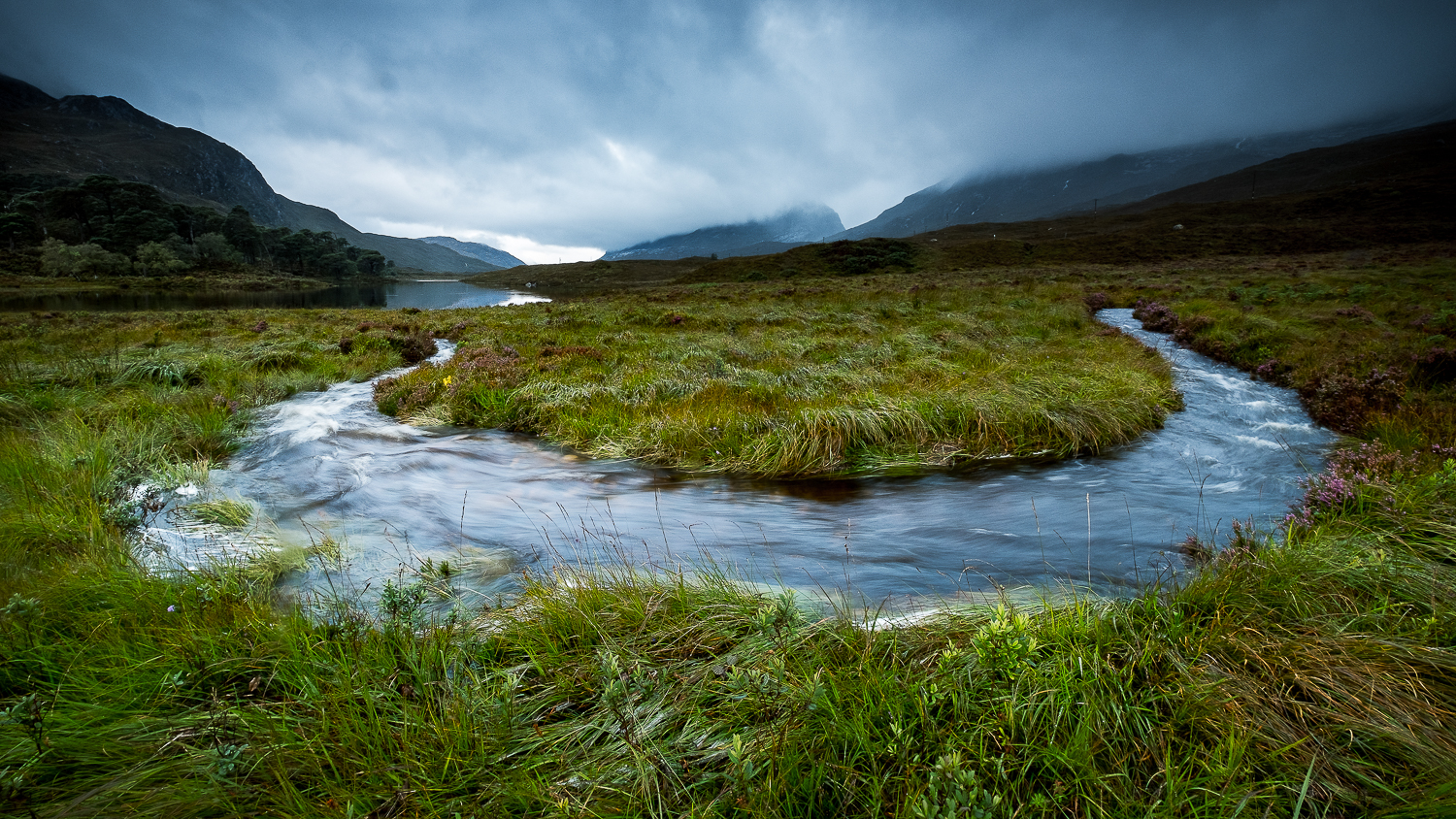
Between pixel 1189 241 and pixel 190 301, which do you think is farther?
pixel 1189 241

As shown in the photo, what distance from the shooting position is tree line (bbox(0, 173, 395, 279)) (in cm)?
7791

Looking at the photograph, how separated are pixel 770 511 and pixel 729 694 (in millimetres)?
3650

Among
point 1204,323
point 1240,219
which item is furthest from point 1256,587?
point 1240,219

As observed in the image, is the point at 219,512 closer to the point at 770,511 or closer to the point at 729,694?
the point at 770,511

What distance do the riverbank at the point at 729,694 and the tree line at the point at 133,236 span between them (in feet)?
368

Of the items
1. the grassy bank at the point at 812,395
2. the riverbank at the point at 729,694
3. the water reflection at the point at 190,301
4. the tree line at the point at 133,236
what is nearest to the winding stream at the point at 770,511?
the grassy bank at the point at 812,395

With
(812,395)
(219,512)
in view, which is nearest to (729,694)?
(219,512)

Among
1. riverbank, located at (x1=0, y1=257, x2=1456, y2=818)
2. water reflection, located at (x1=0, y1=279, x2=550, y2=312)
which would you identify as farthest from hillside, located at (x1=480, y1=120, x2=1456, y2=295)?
riverbank, located at (x1=0, y1=257, x2=1456, y2=818)

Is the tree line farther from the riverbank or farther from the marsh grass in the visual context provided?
the riverbank

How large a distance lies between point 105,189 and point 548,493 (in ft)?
522

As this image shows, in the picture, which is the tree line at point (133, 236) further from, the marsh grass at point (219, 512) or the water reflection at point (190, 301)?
the marsh grass at point (219, 512)

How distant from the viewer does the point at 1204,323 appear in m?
17.4

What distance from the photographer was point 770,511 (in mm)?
6285

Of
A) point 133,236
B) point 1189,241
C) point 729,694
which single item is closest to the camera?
point 729,694
